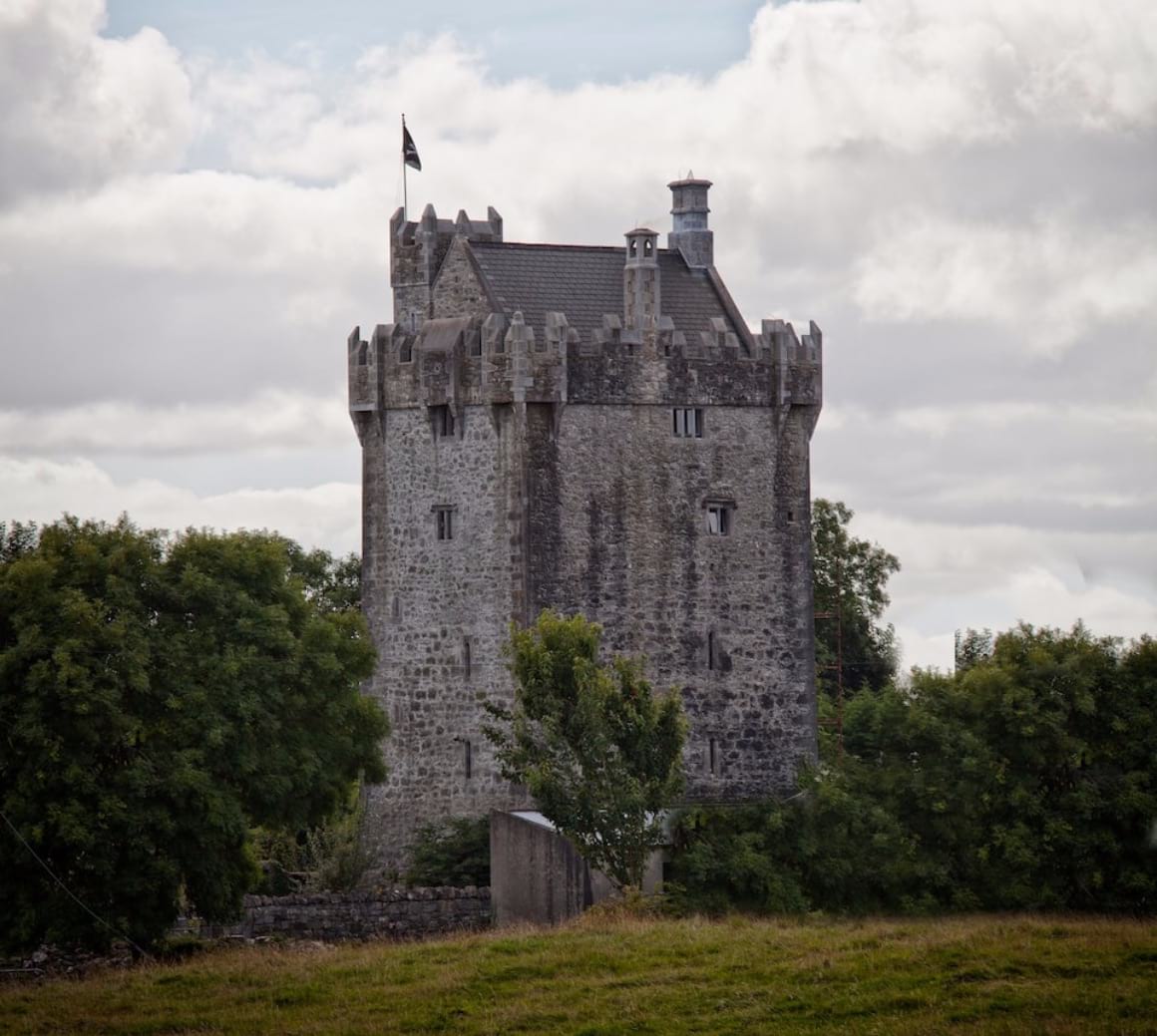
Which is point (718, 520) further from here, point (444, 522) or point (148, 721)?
point (148, 721)

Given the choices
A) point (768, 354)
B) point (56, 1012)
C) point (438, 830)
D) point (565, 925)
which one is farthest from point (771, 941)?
point (768, 354)

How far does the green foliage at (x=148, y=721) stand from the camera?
192 feet

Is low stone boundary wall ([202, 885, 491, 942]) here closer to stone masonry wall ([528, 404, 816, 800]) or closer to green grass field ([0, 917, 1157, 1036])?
stone masonry wall ([528, 404, 816, 800])

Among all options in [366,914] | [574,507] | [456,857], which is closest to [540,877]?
[366,914]

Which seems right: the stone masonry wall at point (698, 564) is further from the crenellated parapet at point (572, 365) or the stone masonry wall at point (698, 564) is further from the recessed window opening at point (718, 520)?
the crenellated parapet at point (572, 365)

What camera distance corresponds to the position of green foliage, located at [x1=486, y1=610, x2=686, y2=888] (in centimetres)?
6406

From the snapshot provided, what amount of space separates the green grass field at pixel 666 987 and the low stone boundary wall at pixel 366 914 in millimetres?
9858

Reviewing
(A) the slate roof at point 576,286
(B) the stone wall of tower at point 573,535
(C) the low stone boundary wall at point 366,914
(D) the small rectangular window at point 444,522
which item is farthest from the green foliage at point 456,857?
(A) the slate roof at point 576,286

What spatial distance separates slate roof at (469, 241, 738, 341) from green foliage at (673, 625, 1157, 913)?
41.2 feet

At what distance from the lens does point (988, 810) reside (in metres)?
67.1

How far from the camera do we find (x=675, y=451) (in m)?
73.8

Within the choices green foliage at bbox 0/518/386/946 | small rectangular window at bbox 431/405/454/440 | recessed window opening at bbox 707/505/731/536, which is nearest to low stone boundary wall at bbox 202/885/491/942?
green foliage at bbox 0/518/386/946

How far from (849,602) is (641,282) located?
29.3m

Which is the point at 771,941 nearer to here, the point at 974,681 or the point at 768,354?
the point at 974,681
